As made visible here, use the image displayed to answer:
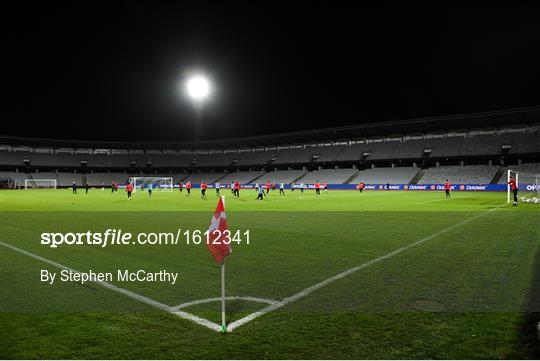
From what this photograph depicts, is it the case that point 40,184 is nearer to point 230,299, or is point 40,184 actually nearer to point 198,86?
point 198,86

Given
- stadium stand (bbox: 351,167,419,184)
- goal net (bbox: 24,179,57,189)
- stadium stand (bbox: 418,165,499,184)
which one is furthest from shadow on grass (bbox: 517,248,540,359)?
goal net (bbox: 24,179,57,189)

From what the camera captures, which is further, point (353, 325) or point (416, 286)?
point (416, 286)

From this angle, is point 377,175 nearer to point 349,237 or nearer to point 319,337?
point 349,237

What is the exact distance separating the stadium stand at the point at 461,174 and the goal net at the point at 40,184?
76.1 metres

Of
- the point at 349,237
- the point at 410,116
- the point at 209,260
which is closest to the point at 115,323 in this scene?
the point at 209,260

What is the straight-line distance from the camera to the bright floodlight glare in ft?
195

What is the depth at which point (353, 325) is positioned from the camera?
4711mm

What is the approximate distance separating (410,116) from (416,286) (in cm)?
6154

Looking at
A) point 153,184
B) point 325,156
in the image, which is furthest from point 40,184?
point 325,156

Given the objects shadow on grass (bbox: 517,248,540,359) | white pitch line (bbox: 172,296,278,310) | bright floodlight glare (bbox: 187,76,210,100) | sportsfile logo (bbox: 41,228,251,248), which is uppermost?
bright floodlight glare (bbox: 187,76,210,100)

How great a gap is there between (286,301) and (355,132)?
71.6m

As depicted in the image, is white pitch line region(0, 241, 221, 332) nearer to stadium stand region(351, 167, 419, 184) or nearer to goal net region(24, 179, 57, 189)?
stadium stand region(351, 167, 419, 184)

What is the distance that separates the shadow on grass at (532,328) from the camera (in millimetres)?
4035

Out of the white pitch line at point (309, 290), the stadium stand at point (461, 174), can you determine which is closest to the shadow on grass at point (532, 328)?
the white pitch line at point (309, 290)
